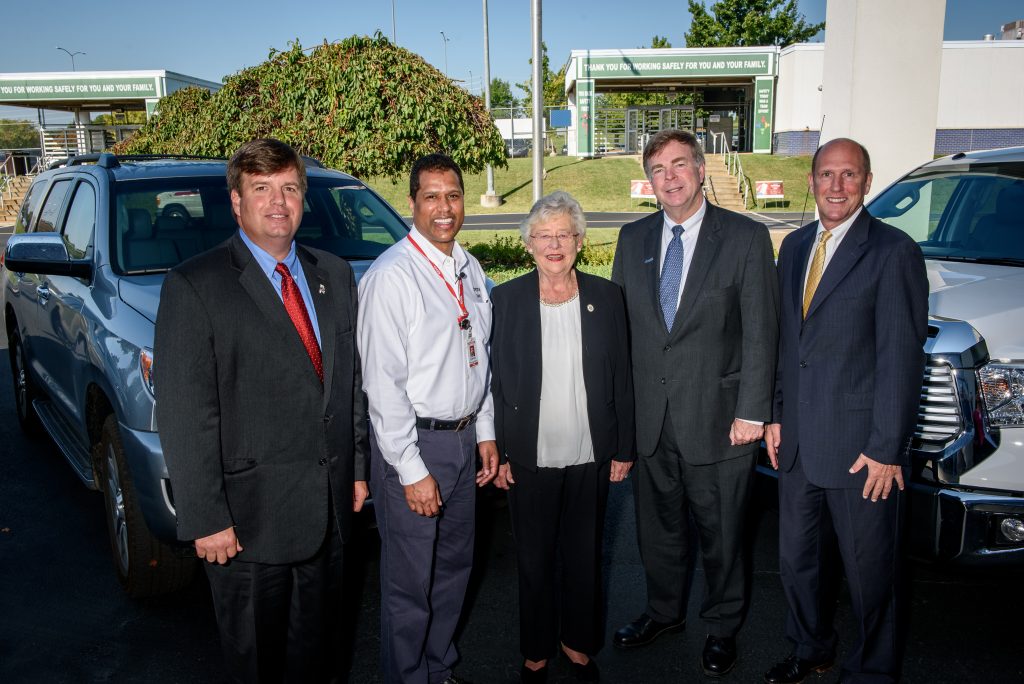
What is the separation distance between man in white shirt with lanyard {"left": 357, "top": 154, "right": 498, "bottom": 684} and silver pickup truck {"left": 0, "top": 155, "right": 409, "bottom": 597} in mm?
800

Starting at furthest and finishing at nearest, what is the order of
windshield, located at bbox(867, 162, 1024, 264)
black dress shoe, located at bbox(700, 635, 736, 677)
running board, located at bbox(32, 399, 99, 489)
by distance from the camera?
running board, located at bbox(32, 399, 99, 489)
windshield, located at bbox(867, 162, 1024, 264)
black dress shoe, located at bbox(700, 635, 736, 677)

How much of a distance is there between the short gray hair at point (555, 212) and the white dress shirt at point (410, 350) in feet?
1.14

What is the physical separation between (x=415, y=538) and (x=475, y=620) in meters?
1.01

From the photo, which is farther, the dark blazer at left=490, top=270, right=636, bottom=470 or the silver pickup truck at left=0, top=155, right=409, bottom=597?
the silver pickup truck at left=0, top=155, right=409, bottom=597

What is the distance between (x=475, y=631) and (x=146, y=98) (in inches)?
1853

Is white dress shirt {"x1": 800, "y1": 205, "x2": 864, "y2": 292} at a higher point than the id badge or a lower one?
higher

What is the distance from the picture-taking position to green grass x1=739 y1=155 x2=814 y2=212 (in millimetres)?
30797

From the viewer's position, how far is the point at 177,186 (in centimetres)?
488

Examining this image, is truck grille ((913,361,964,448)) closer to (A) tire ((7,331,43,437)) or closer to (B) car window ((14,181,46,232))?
(B) car window ((14,181,46,232))

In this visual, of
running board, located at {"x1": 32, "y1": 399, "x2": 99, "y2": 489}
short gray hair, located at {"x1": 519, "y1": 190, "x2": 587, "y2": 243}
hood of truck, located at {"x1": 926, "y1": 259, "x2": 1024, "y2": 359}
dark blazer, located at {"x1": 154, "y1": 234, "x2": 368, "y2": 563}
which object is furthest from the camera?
running board, located at {"x1": 32, "y1": 399, "x2": 99, "y2": 489}

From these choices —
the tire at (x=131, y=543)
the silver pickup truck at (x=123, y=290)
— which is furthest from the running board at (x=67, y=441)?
the tire at (x=131, y=543)

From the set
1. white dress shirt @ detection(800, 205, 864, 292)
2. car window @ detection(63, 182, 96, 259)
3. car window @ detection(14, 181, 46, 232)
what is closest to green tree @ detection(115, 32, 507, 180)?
car window @ detection(14, 181, 46, 232)

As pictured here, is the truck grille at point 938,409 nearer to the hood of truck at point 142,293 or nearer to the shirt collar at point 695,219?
the shirt collar at point 695,219

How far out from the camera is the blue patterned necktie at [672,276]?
3.49 meters
